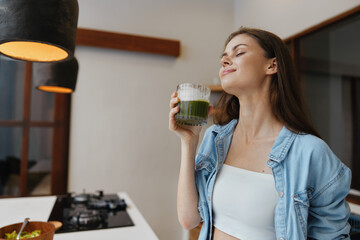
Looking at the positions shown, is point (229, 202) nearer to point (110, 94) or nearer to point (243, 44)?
point (243, 44)

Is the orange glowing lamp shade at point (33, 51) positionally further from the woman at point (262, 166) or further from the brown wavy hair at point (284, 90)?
the brown wavy hair at point (284, 90)

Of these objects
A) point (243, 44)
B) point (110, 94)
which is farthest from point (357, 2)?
point (110, 94)

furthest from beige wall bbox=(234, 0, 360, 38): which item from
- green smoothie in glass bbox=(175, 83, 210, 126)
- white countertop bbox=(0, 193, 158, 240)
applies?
white countertop bbox=(0, 193, 158, 240)

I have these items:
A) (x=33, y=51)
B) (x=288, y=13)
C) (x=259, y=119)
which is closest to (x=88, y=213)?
(x=33, y=51)

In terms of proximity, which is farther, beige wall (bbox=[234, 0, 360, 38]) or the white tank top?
beige wall (bbox=[234, 0, 360, 38])

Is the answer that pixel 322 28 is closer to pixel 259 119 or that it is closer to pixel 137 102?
pixel 259 119

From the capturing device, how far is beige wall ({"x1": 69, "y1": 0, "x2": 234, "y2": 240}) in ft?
10.5

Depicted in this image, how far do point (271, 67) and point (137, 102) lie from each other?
2348 mm

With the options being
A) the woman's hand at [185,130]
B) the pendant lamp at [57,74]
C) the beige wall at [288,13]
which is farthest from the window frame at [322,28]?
the pendant lamp at [57,74]

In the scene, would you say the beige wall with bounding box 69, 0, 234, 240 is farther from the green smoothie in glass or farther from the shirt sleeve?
the shirt sleeve

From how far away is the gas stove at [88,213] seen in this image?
5.25 feet

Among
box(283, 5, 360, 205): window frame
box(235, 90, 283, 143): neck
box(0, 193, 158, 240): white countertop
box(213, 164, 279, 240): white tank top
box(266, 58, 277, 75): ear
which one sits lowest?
box(0, 193, 158, 240): white countertop

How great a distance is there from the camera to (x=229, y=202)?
3.73 ft

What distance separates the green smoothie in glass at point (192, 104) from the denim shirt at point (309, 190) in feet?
1.06
